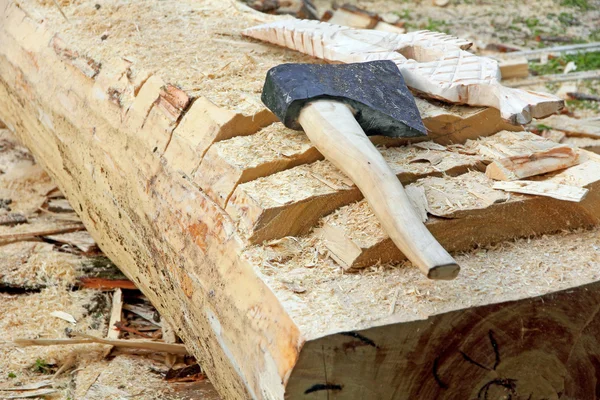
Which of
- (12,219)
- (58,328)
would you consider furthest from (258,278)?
(12,219)

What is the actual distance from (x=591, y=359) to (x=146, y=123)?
1.89m

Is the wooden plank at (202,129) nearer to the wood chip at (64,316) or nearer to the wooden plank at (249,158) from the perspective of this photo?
the wooden plank at (249,158)

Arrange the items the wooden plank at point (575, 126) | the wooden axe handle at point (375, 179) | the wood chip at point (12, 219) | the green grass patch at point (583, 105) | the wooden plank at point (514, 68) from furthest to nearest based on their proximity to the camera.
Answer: the wooden plank at point (514, 68) < the green grass patch at point (583, 105) < the wooden plank at point (575, 126) < the wood chip at point (12, 219) < the wooden axe handle at point (375, 179)

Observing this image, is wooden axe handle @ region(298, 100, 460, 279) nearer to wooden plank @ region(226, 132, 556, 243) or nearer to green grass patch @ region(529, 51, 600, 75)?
wooden plank @ region(226, 132, 556, 243)

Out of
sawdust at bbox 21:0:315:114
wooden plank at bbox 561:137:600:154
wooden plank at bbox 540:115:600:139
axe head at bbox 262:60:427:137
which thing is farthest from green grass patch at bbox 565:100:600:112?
axe head at bbox 262:60:427:137

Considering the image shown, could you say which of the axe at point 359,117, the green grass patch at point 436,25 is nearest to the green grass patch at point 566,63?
the green grass patch at point 436,25

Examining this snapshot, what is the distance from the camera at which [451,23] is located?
714 cm

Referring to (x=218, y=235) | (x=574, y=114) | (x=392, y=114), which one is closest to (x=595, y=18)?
(x=574, y=114)

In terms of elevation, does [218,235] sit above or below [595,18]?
above

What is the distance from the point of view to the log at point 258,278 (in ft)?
6.66

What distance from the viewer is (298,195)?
2.37m

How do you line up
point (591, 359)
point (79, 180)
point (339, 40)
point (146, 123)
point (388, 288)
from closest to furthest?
point (388, 288)
point (591, 359)
point (146, 123)
point (339, 40)
point (79, 180)

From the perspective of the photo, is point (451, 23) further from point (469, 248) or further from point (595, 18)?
point (469, 248)

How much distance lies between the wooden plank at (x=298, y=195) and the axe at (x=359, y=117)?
0.28 ft
